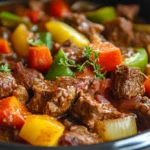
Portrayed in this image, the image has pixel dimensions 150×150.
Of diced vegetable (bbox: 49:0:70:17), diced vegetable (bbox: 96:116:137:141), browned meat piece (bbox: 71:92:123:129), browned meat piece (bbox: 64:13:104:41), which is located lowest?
diced vegetable (bbox: 96:116:137:141)

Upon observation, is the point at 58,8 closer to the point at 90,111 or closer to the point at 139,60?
the point at 139,60

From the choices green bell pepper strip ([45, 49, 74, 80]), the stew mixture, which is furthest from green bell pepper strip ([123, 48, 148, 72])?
green bell pepper strip ([45, 49, 74, 80])

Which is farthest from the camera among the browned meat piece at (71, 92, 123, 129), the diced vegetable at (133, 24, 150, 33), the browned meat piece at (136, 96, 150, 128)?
the diced vegetable at (133, 24, 150, 33)

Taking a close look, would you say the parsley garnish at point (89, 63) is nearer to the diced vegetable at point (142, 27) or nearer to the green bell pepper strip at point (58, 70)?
the green bell pepper strip at point (58, 70)

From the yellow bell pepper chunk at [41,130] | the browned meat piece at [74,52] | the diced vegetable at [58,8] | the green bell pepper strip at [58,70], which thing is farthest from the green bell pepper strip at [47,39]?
the yellow bell pepper chunk at [41,130]

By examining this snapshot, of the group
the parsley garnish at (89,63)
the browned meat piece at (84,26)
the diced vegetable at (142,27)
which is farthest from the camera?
the diced vegetable at (142,27)

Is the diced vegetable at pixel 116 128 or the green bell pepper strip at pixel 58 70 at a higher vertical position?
the green bell pepper strip at pixel 58 70

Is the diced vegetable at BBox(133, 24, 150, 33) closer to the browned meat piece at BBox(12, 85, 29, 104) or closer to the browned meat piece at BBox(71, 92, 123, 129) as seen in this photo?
the browned meat piece at BBox(71, 92, 123, 129)

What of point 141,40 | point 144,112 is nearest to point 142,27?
point 141,40
